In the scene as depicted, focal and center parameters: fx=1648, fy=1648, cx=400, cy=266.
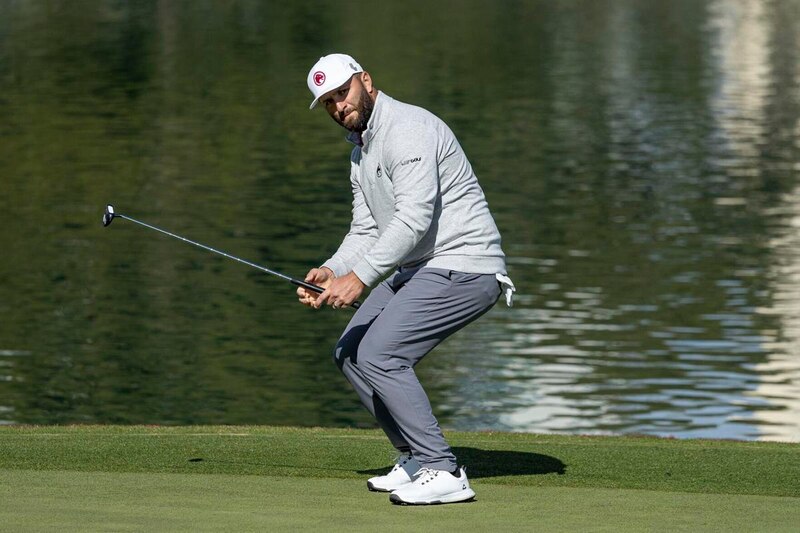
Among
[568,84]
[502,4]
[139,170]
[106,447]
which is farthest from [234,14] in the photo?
[106,447]

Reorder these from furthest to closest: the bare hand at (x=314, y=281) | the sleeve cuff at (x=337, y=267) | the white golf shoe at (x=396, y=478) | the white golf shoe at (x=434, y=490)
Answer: the sleeve cuff at (x=337, y=267)
the bare hand at (x=314, y=281)
the white golf shoe at (x=396, y=478)
the white golf shoe at (x=434, y=490)

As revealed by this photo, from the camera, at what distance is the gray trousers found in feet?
23.6

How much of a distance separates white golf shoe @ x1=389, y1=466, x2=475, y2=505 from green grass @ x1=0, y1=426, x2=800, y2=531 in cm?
7

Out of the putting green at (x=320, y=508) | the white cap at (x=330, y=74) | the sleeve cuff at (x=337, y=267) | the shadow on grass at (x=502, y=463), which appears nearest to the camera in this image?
the putting green at (x=320, y=508)

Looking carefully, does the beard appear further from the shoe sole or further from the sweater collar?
the shoe sole

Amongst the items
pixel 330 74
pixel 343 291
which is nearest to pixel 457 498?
pixel 343 291

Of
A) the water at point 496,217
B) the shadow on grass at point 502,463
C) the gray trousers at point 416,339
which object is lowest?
the water at point 496,217

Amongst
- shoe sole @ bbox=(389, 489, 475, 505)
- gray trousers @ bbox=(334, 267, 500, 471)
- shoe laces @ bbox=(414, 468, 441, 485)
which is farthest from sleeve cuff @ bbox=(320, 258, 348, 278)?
shoe sole @ bbox=(389, 489, 475, 505)

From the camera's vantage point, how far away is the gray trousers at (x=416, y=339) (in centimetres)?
719

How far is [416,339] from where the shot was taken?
285 inches

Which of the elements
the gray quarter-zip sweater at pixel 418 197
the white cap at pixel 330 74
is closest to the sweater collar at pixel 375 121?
the gray quarter-zip sweater at pixel 418 197

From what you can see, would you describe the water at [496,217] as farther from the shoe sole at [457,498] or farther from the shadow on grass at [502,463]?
the shoe sole at [457,498]

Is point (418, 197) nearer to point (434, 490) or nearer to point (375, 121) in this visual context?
point (375, 121)

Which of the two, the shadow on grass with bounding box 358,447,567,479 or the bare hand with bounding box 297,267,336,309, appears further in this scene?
the shadow on grass with bounding box 358,447,567,479
